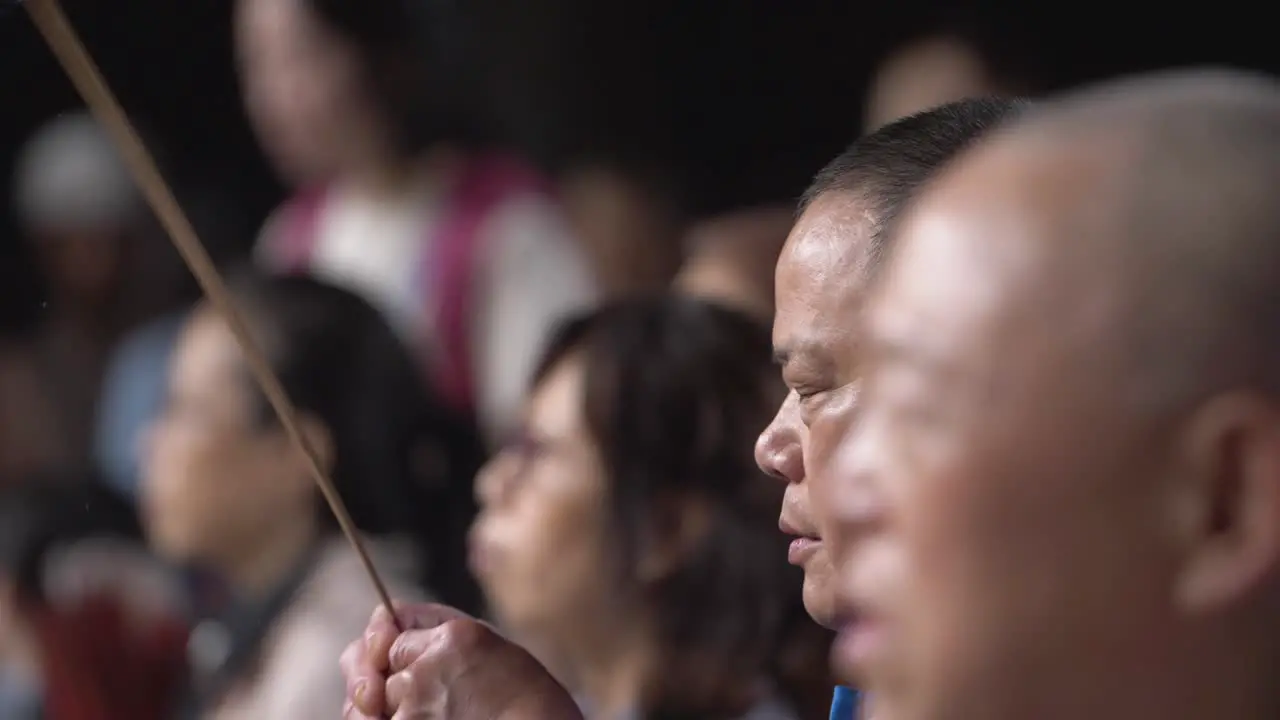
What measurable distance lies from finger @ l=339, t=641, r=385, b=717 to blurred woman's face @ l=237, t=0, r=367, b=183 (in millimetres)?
1592

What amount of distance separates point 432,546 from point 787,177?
1371 mm

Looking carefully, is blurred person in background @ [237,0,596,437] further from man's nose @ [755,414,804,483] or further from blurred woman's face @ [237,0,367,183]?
man's nose @ [755,414,804,483]

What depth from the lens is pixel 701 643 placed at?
5.34ft

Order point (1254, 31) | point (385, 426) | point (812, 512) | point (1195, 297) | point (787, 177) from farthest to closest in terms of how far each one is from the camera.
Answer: point (787, 177)
point (1254, 31)
point (385, 426)
point (812, 512)
point (1195, 297)

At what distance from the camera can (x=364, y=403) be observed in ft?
6.89

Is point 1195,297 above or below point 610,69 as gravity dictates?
above

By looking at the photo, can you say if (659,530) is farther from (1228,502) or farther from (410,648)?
(1228,502)

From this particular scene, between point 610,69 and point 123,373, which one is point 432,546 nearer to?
point 123,373

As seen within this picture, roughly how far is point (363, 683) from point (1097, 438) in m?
0.55

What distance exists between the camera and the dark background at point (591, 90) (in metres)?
3.32

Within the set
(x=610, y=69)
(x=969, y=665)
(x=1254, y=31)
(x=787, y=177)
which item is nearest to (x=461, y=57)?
(x=610, y=69)

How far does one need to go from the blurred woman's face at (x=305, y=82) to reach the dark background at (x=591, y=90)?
1.65 ft

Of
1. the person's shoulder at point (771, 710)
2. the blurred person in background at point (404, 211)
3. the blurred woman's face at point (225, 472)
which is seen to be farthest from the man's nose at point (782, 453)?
the blurred person in background at point (404, 211)

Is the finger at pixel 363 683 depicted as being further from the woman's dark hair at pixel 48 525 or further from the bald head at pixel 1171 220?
the woman's dark hair at pixel 48 525
